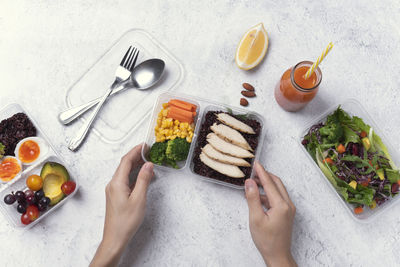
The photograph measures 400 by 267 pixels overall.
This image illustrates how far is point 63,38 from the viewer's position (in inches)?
76.1

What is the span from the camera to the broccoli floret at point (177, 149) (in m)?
1.67

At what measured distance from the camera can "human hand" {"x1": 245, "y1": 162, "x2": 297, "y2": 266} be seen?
1.55m

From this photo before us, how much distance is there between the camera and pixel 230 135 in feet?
5.59

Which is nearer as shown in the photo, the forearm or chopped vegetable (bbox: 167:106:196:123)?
the forearm

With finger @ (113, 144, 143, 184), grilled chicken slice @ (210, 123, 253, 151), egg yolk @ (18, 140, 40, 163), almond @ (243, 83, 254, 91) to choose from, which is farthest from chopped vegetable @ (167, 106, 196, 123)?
egg yolk @ (18, 140, 40, 163)

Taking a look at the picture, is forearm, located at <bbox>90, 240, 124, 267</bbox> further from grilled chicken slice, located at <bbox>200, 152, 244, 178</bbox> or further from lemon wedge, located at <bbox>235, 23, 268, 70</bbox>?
lemon wedge, located at <bbox>235, 23, 268, 70</bbox>

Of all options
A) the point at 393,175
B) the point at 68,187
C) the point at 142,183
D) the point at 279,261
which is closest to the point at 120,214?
the point at 142,183

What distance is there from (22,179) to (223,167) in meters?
1.08

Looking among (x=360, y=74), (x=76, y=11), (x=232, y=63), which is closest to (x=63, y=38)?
(x=76, y=11)

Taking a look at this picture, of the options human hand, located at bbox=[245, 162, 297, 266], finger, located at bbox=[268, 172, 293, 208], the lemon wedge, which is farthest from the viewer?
the lemon wedge

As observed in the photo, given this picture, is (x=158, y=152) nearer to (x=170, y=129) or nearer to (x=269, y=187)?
(x=170, y=129)

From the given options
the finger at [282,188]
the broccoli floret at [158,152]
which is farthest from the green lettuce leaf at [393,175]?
the broccoli floret at [158,152]

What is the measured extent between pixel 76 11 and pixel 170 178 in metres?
1.12

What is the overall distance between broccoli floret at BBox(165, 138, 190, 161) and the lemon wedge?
53 cm
